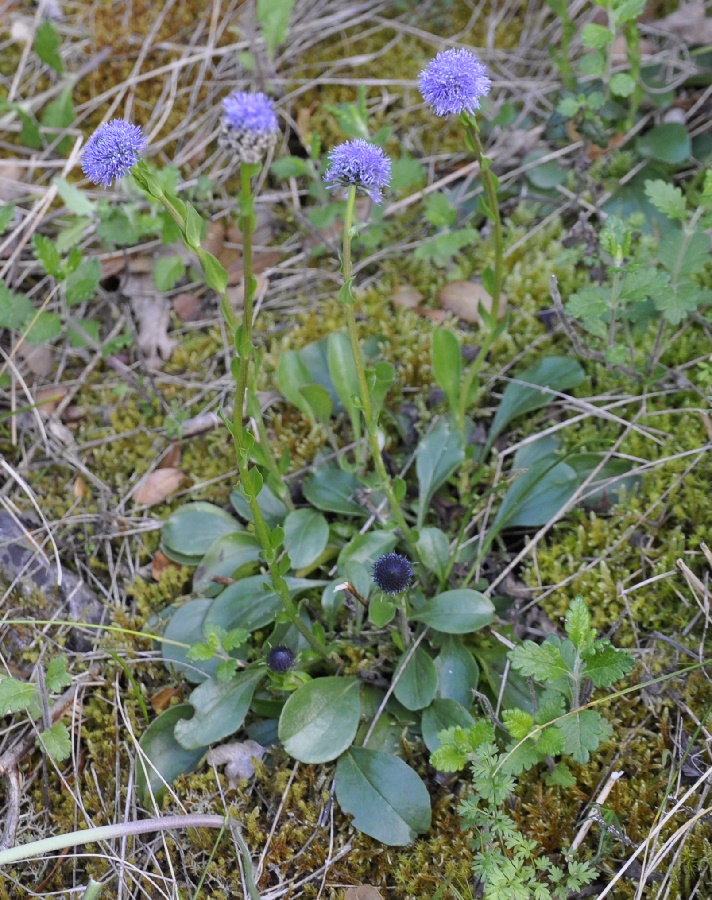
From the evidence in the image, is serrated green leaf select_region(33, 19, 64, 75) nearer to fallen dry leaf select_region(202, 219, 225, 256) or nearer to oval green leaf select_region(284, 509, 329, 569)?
fallen dry leaf select_region(202, 219, 225, 256)

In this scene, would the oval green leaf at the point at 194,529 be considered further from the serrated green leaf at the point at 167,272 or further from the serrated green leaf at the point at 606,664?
the serrated green leaf at the point at 606,664

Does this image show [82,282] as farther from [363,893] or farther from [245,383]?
[363,893]

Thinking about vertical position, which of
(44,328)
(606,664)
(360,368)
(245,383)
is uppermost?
(245,383)

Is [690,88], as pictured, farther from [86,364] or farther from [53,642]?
[53,642]

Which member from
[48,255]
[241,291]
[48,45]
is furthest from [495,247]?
[48,45]

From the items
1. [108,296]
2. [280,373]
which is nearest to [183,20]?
[108,296]

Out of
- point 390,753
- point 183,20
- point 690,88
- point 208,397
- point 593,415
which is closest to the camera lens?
point 390,753
